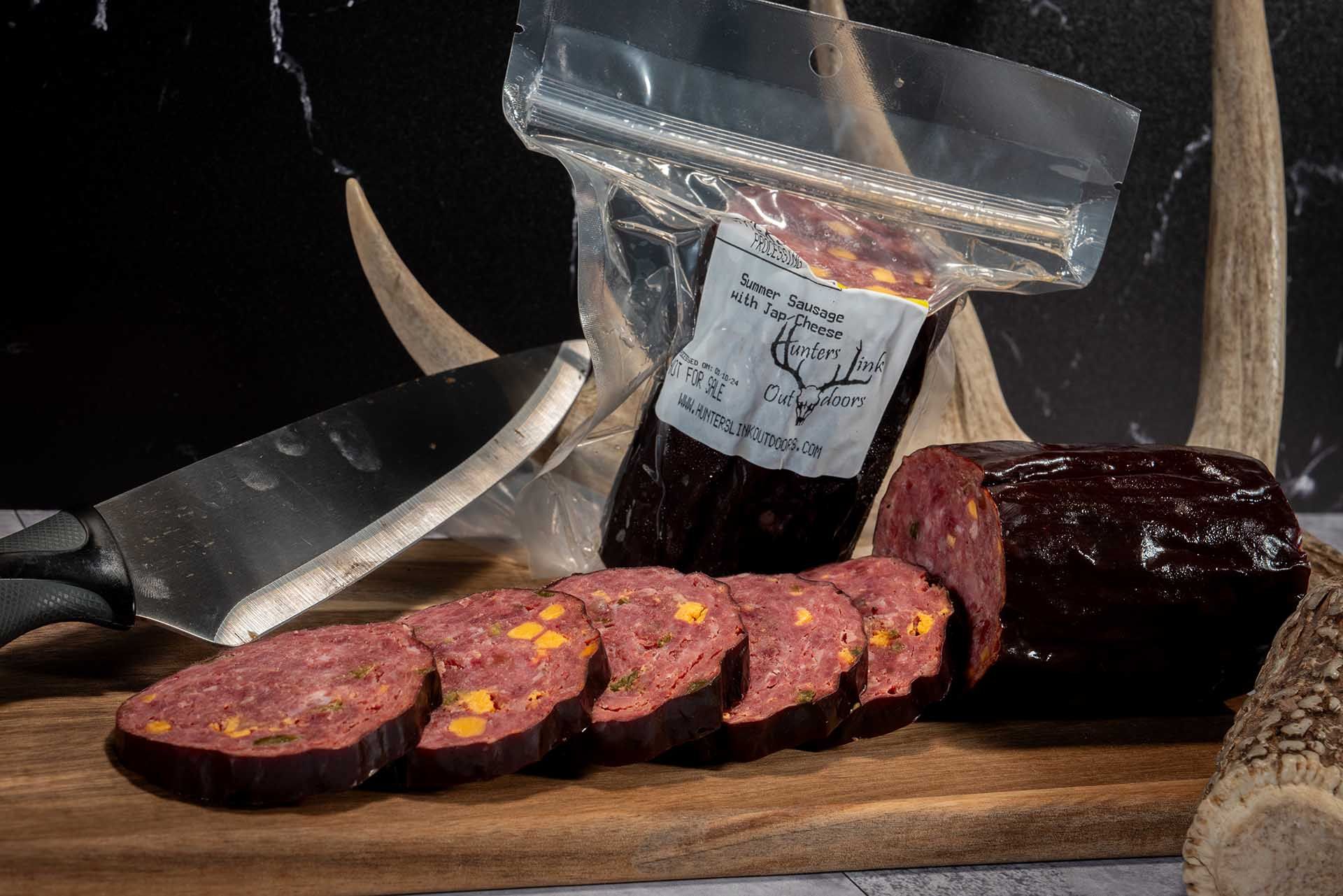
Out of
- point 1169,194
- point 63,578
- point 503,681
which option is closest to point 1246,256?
point 1169,194

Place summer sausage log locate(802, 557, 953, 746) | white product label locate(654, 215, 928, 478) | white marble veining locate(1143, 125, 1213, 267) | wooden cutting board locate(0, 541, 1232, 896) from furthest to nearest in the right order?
white marble veining locate(1143, 125, 1213, 267) → white product label locate(654, 215, 928, 478) → summer sausage log locate(802, 557, 953, 746) → wooden cutting board locate(0, 541, 1232, 896)

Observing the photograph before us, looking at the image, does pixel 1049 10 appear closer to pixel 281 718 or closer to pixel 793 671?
pixel 793 671

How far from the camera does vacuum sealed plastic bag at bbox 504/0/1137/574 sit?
83.4 inches

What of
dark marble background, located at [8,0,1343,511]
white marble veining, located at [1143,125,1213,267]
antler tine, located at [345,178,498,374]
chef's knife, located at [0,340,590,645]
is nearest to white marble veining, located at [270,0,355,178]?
dark marble background, located at [8,0,1343,511]

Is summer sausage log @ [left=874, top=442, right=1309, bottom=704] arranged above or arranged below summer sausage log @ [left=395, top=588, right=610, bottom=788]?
above

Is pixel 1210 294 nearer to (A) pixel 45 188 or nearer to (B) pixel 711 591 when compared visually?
(B) pixel 711 591

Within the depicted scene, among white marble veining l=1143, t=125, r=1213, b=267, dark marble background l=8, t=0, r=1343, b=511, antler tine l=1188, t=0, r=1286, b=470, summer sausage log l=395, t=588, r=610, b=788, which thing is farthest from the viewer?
white marble veining l=1143, t=125, r=1213, b=267

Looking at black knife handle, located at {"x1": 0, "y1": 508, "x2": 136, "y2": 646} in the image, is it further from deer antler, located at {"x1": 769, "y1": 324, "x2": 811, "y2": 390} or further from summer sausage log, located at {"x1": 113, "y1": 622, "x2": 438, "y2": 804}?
deer antler, located at {"x1": 769, "y1": 324, "x2": 811, "y2": 390}

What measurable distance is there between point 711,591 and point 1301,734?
33.4 inches

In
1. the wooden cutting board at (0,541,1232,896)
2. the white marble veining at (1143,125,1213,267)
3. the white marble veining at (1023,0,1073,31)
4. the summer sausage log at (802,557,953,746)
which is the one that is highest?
the white marble veining at (1023,0,1073,31)

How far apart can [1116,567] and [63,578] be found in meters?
1.62

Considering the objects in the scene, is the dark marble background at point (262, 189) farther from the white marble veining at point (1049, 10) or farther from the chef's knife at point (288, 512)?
the chef's knife at point (288, 512)

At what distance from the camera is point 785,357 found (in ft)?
6.81

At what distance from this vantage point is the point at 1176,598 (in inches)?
77.9
